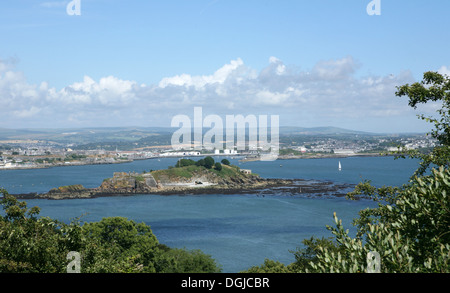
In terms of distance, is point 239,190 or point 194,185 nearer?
point 239,190

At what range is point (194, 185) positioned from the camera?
64.2m

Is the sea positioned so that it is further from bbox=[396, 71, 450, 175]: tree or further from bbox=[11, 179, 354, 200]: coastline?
bbox=[396, 71, 450, 175]: tree

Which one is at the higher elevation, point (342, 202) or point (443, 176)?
point (443, 176)

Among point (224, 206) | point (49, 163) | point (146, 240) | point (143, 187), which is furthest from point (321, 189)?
point (49, 163)

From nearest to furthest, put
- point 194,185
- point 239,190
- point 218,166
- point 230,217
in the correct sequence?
point 230,217
point 239,190
point 194,185
point 218,166

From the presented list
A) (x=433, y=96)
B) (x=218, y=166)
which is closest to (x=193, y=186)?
(x=218, y=166)

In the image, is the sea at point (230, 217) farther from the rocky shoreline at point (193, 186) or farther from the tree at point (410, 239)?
the tree at point (410, 239)

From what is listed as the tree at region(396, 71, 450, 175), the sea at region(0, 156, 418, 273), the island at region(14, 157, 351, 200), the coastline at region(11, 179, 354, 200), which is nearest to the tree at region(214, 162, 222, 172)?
the island at region(14, 157, 351, 200)

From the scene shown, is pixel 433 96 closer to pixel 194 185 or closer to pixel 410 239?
pixel 410 239

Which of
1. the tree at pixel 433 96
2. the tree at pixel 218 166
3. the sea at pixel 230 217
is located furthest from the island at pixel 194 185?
the tree at pixel 433 96
